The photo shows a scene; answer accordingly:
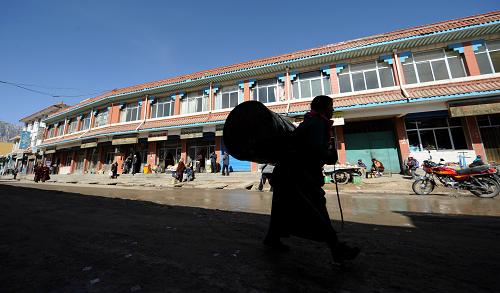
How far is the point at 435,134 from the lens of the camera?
1209 cm

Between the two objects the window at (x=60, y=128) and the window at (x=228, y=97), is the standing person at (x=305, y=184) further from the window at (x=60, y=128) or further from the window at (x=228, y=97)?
the window at (x=60, y=128)

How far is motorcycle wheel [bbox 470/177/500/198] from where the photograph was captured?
687 cm

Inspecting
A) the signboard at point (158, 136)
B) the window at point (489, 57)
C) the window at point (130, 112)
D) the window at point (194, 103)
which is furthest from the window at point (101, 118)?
the window at point (489, 57)

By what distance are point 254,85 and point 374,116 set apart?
832cm

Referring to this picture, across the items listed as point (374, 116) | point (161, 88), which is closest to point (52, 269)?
point (374, 116)

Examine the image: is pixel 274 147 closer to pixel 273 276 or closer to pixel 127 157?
pixel 273 276

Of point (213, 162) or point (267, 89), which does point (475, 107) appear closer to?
point (267, 89)

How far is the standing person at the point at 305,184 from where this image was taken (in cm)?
195

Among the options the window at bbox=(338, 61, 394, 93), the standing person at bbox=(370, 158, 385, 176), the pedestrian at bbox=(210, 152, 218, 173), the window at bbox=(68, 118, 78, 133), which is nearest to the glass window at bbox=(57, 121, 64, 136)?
the window at bbox=(68, 118, 78, 133)

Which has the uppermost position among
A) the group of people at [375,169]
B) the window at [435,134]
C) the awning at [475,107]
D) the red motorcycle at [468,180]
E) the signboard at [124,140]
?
the signboard at [124,140]

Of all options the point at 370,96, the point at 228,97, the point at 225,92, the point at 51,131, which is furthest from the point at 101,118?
the point at 370,96

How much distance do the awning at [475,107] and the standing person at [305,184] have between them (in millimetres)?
12910

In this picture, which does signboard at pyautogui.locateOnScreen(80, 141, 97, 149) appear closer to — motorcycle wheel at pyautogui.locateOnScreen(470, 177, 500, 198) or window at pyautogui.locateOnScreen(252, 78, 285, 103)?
window at pyautogui.locateOnScreen(252, 78, 285, 103)

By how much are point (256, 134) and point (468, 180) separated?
30.1 ft
